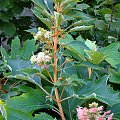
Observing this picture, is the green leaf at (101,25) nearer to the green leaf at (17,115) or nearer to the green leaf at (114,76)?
the green leaf at (114,76)

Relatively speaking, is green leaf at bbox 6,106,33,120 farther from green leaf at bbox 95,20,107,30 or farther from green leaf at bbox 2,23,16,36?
green leaf at bbox 2,23,16,36

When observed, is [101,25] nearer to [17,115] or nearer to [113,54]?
[113,54]

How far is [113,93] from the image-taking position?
132 cm

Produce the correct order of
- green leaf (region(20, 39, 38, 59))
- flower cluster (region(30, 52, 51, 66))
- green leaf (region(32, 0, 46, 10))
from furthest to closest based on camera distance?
green leaf (region(20, 39, 38, 59)), green leaf (region(32, 0, 46, 10)), flower cluster (region(30, 52, 51, 66))

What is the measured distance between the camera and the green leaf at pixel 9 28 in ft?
9.87

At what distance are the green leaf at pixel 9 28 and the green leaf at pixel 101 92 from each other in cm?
173

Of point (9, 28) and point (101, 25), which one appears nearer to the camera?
point (101, 25)

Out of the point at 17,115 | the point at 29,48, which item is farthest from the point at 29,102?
the point at 29,48

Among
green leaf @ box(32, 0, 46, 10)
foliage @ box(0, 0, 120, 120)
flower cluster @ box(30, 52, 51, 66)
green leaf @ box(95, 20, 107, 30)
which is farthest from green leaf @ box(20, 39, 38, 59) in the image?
green leaf @ box(95, 20, 107, 30)

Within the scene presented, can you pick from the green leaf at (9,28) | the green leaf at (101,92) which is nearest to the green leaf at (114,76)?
the green leaf at (101,92)

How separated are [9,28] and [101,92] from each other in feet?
6.01

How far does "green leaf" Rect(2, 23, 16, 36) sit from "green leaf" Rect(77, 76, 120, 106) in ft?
5.69

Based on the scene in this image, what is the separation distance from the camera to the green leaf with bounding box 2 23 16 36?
301cm

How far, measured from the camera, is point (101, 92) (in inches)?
51.7
